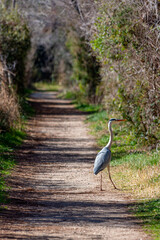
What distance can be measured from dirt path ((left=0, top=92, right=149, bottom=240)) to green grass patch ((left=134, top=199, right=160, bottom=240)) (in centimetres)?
17

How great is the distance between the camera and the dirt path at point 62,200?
20.6 ft

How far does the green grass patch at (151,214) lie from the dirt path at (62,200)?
0.17 m

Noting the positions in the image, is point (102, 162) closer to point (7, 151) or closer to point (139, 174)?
point (139, 174)

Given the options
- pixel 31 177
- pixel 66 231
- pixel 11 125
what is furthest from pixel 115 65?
pixel 66 231

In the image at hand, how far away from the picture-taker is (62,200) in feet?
26.2

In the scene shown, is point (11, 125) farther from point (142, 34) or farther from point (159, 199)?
point (159, 199)

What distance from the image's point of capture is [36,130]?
55.1ft

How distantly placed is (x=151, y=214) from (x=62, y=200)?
1781 mm

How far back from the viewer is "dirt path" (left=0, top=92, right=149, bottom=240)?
6.28 meters

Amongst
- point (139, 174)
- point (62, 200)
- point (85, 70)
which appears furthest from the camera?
point (85, 70)

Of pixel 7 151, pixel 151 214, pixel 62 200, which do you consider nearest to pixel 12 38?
pixel 7 151

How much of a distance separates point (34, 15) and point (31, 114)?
7.50 meters

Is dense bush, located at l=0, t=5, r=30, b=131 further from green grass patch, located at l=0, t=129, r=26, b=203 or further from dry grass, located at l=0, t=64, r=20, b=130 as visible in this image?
green grass patch, located at l=0, t=129, r=26, b=203

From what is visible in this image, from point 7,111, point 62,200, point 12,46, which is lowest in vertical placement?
point 62,200
